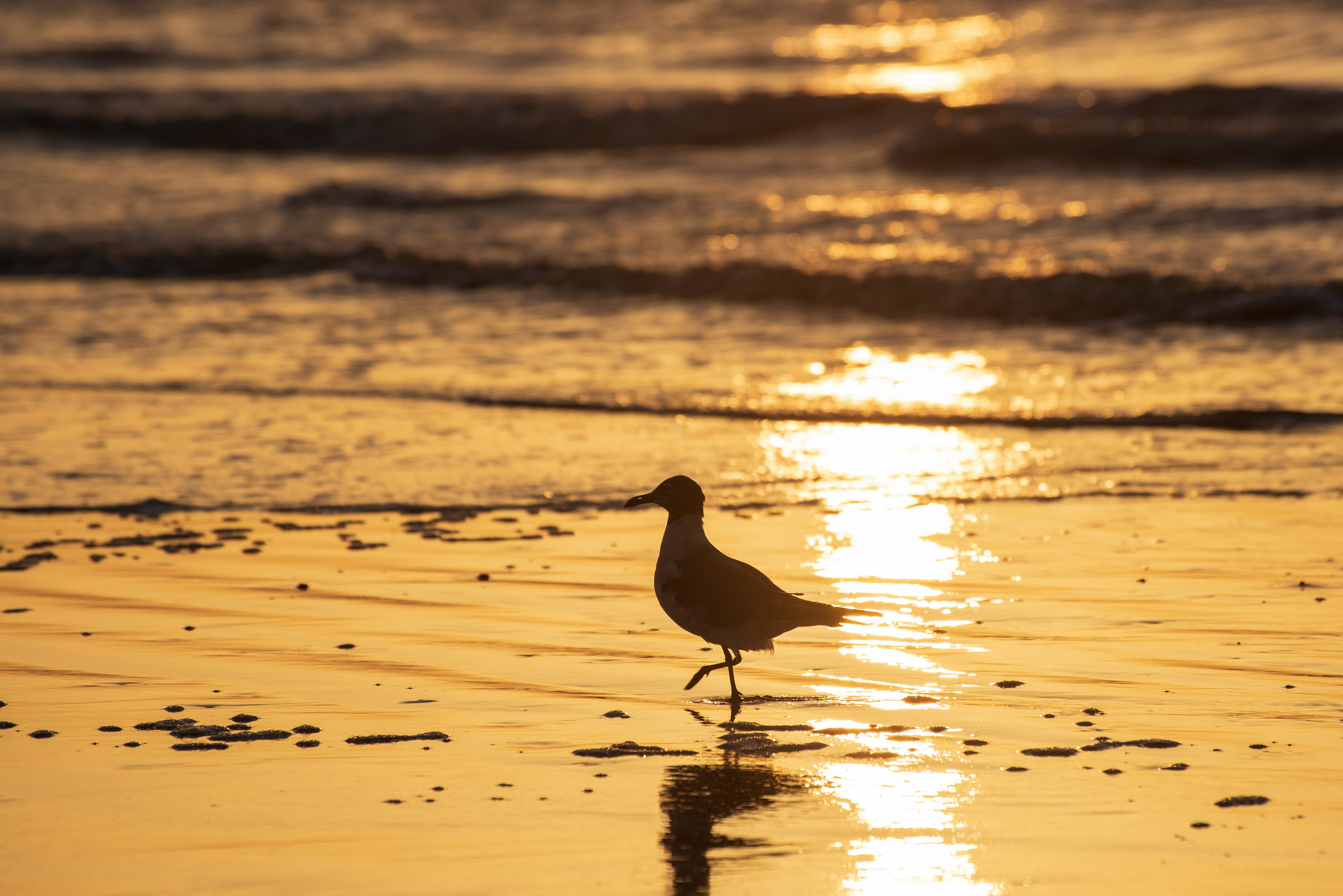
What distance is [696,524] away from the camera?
5.98 m

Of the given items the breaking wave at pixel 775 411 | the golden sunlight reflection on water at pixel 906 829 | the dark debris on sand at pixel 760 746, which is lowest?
the golden sunlight reflection on water at pixel 906 829

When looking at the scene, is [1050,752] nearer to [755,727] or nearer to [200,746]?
[755,727]

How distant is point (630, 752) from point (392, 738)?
A: 2.63 feet

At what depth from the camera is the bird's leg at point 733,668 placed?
5.64 m

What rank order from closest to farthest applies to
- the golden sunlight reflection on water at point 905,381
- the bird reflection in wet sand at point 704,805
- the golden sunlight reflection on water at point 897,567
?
the bird reflection in wet sand at point 704,805 < the golden sunlight reflection on water at point 897,567 < the golden sunlight reflection on water at point 905,381

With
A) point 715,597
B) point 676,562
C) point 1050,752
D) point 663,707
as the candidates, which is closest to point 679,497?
point 676,562

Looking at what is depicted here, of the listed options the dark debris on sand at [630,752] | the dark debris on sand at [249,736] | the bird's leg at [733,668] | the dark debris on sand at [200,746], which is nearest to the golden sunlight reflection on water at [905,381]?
the bird's leg at [733,668]

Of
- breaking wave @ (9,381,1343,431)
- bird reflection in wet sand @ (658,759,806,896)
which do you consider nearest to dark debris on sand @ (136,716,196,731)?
bird reflection in wet sand @ (658,759,806,896)

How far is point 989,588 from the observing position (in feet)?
23.2

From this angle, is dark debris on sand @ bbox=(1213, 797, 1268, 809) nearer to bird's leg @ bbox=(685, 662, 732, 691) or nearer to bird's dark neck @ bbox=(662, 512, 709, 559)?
bird's leg @ bbox=(685, 662, 732, 691)

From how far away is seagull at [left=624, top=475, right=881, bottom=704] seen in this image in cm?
561

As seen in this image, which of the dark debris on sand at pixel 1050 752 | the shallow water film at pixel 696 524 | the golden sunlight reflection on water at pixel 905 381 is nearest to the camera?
the shallow water film at pixel 696 524

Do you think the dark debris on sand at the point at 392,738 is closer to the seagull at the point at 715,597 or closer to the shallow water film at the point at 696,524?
the shallow water film at the point at 696,524

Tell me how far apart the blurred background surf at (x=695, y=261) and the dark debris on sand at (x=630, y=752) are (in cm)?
364
